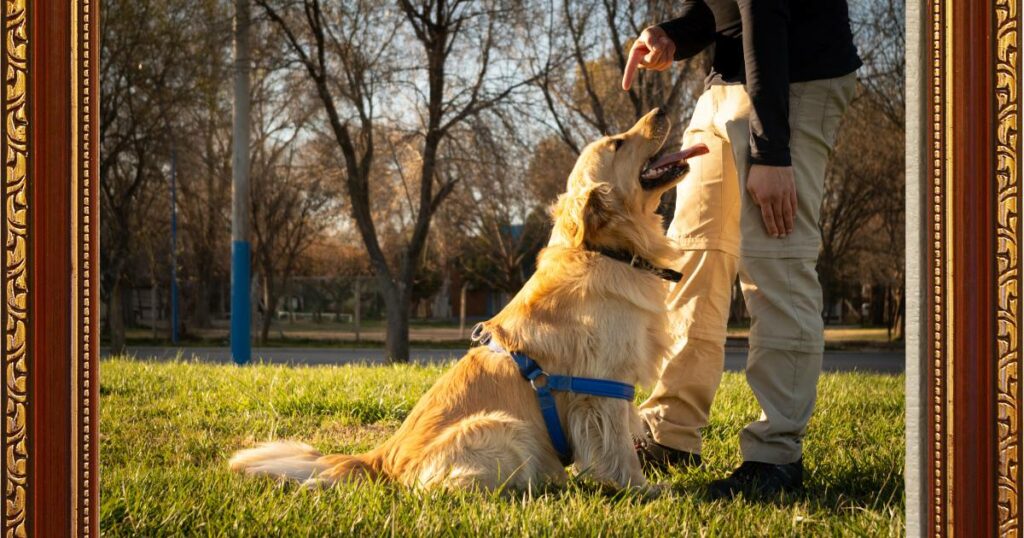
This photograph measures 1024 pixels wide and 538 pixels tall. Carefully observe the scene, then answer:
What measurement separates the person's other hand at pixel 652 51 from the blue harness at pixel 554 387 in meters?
1.39

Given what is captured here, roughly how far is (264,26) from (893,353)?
10509 millimetres

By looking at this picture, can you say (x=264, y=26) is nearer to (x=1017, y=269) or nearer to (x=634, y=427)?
(x=634, y=427)

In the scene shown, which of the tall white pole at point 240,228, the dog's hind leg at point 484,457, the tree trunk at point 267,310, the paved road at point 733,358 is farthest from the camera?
the tree trunk at point 267,310

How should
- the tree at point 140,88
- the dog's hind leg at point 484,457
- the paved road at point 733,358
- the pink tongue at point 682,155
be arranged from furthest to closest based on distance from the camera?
the paved road at point 733,358
the tree at point 140,88
the pink tongue at point 682,155
the dog's hind leg at point 484,457

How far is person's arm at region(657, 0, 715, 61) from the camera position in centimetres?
358

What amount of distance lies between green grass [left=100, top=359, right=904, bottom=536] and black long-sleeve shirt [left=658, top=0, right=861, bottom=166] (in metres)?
1.28

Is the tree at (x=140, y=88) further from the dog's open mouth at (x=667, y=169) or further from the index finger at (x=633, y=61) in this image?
the dog's open mouth at (x=667, y=169)

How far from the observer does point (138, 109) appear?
758 centimetres

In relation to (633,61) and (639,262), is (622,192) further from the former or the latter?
(633,61)

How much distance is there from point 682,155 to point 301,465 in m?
2.01

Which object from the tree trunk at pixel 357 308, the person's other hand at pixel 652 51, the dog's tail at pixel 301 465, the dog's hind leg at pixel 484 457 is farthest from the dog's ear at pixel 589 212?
the tree trunk at pixel 357 308

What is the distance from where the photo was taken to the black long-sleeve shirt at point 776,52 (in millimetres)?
2820

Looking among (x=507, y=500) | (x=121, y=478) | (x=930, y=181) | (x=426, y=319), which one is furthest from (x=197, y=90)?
(x=426, y=319)

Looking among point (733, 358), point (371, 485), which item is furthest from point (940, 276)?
point (733, 358)
